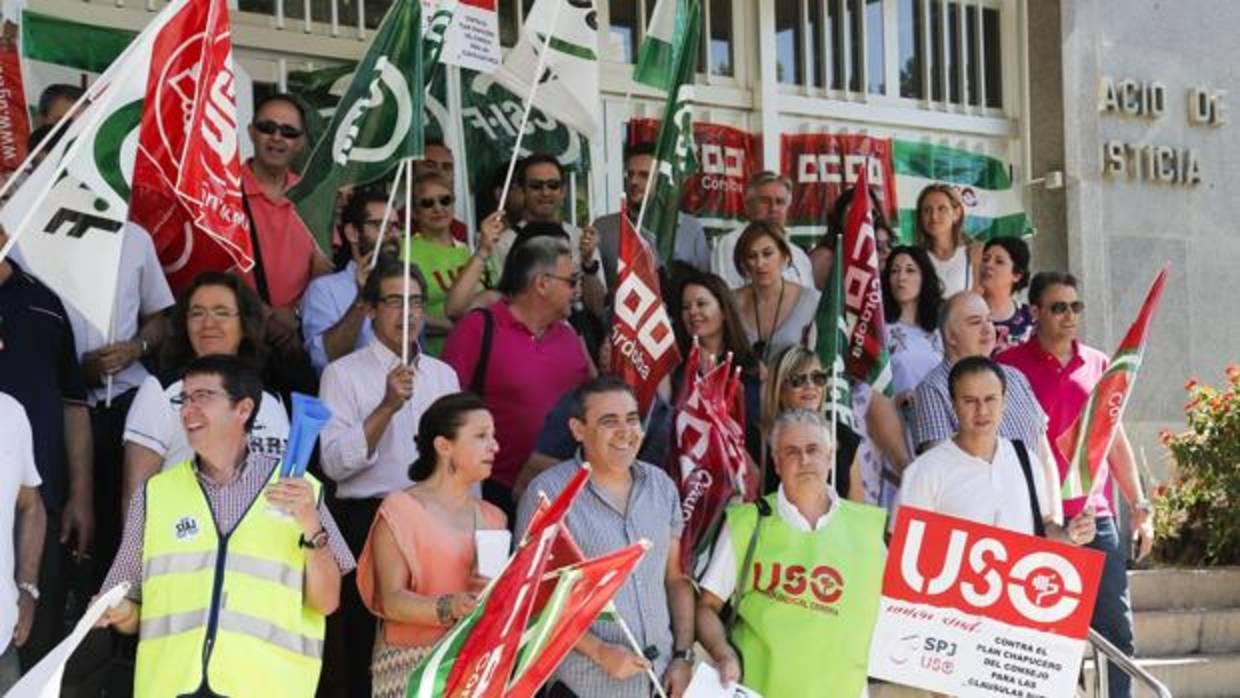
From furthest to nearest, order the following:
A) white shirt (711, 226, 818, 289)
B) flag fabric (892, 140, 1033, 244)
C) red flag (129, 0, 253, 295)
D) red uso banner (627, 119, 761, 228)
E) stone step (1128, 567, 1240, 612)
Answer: flag fabric (892, 140, 1033, 244) → red uso banner (627, 119, 761, 228) → stone step (1128, 567, 1240, 612) → white shirt (711, 226, 818, 289) → red flag (129, 0, 253, 295)

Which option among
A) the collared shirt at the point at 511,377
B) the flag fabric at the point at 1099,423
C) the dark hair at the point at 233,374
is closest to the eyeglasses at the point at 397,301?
the collared shirt at the point at 511,377

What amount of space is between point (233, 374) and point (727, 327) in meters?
2.70

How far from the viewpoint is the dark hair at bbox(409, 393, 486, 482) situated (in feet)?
21.7

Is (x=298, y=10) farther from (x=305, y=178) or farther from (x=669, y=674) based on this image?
(x=669, y=674)

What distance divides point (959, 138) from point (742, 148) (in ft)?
5.84

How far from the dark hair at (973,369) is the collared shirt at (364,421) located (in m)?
1.89

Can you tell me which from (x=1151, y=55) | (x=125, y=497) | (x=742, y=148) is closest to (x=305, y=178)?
(x=125, y=497)

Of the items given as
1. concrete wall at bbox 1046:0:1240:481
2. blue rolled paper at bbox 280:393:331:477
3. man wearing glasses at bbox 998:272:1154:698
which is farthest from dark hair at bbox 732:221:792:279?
concrete wall at bbox 1046:0:1240:481

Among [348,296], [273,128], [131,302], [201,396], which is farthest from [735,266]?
[201,396]

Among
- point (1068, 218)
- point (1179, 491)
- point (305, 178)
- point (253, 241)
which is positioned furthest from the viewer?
point (1068, 218)

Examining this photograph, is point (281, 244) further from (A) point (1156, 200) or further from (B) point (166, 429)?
(A) point (1156, 200)

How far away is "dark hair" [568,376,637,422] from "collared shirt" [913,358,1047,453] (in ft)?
5.80

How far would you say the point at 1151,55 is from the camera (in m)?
13.8

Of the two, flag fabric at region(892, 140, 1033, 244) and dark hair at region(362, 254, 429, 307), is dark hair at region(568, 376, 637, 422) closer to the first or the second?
dark hair at region(362, 254, 429, 307)
